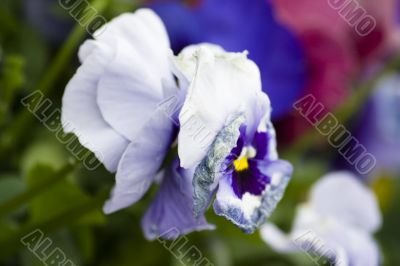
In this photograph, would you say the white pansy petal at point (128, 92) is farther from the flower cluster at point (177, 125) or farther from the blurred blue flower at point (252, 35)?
the blurred blue flower at point (252, 35)

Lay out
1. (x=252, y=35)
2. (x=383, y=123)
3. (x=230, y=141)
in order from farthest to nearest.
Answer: (x=383, y=123) < (x=252, y=35) < (x=230, y=141)

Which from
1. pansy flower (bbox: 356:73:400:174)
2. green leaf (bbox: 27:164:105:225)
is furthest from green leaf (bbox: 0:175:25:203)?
pansy flower (bbox: 356:73:400:174)

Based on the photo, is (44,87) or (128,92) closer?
(128,92)

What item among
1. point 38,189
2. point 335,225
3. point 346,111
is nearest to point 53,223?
point 38,189

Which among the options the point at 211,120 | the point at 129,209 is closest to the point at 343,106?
the point at 129,209

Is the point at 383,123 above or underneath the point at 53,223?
above

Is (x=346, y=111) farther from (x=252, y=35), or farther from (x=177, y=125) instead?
(x=177, y=125)
